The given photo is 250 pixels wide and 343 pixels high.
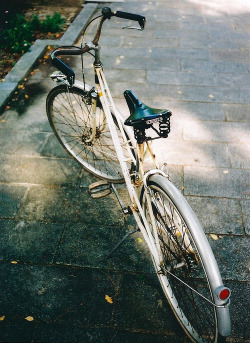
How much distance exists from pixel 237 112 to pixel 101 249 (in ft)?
8.82

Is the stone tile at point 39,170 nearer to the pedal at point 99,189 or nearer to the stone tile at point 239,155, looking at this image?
the pedal at point 99,189

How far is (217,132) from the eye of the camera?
3.71 metres

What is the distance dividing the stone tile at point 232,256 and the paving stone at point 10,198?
76.8 inches

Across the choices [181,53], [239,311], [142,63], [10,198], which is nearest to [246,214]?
[239,311]

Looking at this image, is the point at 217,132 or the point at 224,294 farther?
the point at 217,132

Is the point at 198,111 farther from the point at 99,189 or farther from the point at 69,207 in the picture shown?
the point at 69,207

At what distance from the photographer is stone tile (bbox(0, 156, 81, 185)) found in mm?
3230

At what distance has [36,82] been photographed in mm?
4758

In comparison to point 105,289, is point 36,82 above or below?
above

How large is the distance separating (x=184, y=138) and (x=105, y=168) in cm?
110

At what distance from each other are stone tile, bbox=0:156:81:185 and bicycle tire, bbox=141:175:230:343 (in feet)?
4.30

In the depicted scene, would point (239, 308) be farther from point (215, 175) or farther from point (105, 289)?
point (215, 175)

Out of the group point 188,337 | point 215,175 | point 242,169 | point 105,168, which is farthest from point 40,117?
point 188,337

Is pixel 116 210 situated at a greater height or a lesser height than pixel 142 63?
lesser
